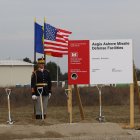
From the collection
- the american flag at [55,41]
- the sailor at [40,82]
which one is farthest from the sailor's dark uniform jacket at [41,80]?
the american flag at [55,41]

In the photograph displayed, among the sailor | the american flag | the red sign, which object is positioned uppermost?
the american flag

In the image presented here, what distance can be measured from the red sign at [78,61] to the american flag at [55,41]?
2721 millimetres

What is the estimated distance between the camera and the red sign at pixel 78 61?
17.9 meters

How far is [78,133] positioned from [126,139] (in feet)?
4.30

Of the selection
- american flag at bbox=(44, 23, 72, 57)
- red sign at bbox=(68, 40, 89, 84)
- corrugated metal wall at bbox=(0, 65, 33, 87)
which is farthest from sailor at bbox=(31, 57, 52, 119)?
corrugated metal wall at bbox=(0, 65, 33, 87)

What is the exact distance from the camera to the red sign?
17891mm

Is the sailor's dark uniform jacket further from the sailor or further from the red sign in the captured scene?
the red sign

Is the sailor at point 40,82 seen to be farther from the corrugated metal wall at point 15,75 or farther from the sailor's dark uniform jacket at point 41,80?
the corrugated metal wall at point 15,75

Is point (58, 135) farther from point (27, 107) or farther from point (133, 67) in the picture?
point (27, 107)

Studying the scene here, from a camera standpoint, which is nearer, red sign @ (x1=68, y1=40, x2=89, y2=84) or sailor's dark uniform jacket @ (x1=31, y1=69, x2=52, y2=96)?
sailor's dark uniform jacket @ (x1=31, y1=69, x2=52, y2=96)

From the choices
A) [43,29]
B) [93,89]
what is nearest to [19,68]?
[93,89]

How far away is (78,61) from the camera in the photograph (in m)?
18.0

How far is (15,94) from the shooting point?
36312 mm

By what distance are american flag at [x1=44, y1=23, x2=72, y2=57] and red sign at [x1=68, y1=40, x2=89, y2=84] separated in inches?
107
